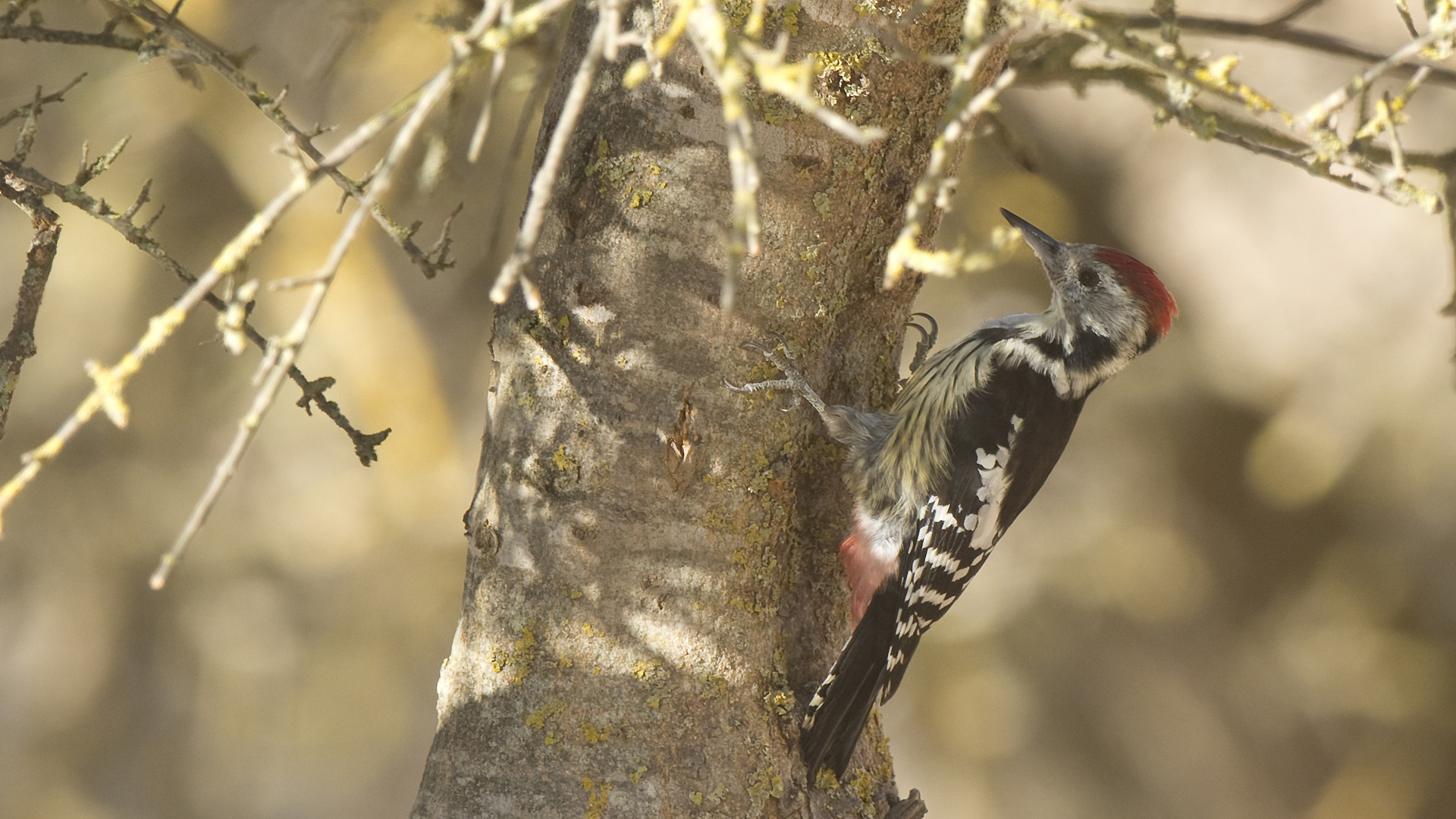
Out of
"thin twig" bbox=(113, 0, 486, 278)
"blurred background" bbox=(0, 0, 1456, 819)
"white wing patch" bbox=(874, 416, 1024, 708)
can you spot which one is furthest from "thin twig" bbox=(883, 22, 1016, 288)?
"blurred background" bbox=(0, 0, 1456, 819)

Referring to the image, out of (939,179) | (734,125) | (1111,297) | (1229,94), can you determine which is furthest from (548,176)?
(1111,297)

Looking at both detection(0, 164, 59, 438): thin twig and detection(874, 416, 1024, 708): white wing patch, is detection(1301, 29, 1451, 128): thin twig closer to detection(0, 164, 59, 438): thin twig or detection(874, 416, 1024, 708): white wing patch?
detection(874, 416, 1024, 708): white wing patch

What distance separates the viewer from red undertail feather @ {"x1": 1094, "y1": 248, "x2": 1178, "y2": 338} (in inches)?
110

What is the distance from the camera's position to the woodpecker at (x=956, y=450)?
214 cm

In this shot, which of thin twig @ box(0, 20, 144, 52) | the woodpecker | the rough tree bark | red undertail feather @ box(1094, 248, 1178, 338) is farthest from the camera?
red undertail feather @ box(1094, 248, 1178, 338)

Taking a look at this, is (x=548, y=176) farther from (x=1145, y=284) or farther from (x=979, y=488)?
(x=1145, y=284)

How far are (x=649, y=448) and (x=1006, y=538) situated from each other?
3.68 meters

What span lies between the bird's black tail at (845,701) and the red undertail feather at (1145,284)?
1236mm

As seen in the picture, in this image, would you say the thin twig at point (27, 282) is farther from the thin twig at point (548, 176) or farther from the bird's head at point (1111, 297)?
the bird's head at point (1111, 297)

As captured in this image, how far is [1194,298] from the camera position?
15.0 ft

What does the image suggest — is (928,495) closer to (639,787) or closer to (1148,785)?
(639,787)

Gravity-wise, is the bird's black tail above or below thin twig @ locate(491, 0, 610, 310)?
below

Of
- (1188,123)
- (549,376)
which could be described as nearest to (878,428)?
(549,376)

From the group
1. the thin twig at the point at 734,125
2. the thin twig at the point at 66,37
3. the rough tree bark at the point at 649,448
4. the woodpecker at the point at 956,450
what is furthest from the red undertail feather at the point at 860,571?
the thin twig at the point at 66,37
